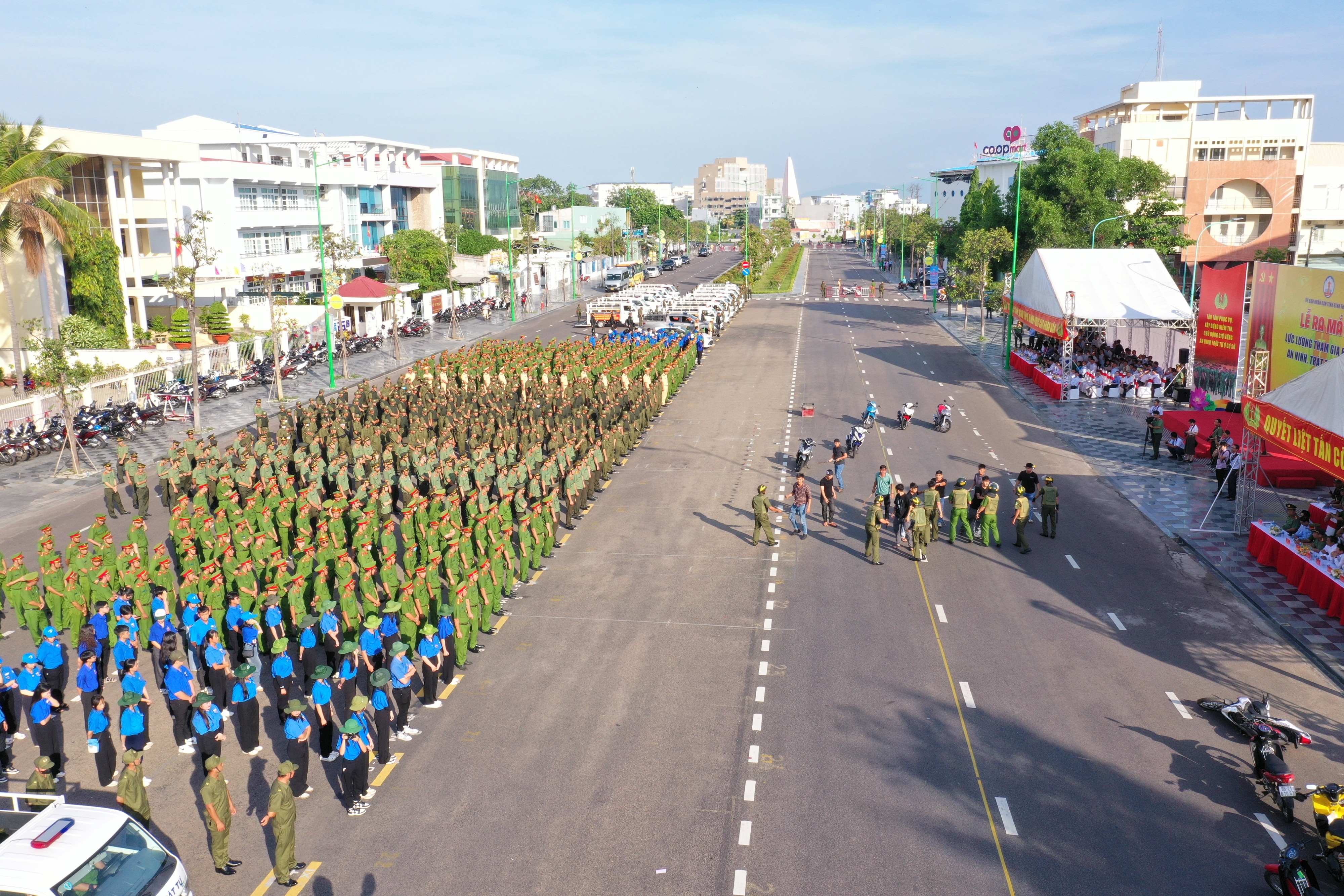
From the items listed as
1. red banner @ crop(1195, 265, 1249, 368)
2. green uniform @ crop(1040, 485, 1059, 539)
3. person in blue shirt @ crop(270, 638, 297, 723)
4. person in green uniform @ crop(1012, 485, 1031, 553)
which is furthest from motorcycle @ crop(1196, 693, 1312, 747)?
red banner @ crop(1195, 265, 1249, 368)

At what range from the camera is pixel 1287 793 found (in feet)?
31.3

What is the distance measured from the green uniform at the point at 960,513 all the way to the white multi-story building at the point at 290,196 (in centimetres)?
2976

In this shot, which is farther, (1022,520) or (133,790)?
(1022,520)

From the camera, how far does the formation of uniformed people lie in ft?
35.1

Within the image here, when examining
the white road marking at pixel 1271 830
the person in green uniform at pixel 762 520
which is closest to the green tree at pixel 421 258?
the person in green uniform at pixel 762 520

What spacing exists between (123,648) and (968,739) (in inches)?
414

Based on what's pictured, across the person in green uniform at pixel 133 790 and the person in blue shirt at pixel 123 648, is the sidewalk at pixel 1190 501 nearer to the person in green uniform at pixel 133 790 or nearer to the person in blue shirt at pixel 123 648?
the person in green uniform at pixel 133 790

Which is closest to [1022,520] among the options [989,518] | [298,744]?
[989,518]

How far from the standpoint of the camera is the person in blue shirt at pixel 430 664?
1215 centimetres

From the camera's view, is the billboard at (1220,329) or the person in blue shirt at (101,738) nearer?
the person in blue shirt at (101,738)

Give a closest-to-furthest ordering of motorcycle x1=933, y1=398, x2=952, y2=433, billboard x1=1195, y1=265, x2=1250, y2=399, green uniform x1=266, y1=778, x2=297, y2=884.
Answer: green uniform x1=266, y1=778, x2=297, y2=884, motorcycle x1=933, y1=398, x2=952, y2=433, billboard x1=1195, y1=265, x2=1250, y2=399

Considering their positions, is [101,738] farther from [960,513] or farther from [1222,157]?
[1222,157]

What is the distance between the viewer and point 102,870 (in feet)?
24.3

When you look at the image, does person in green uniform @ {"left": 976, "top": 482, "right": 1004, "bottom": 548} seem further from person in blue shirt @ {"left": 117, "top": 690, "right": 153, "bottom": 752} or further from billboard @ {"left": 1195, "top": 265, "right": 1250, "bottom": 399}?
person in blue shirt @ {"left": 117, "top": 690, "right": 153, "bottom": 752}
